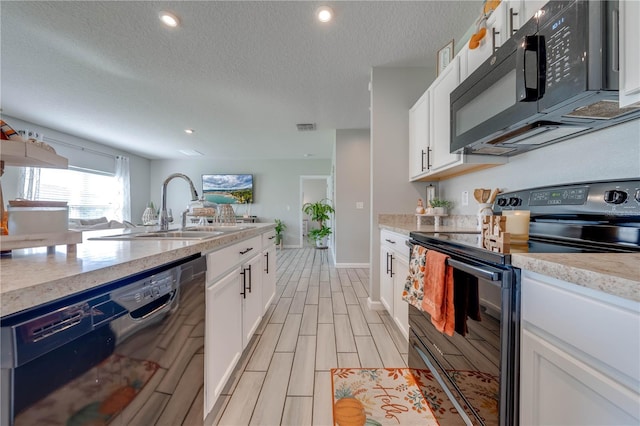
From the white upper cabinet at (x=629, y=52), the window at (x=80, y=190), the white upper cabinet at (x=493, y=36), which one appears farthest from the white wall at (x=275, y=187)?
the white upper cabinet at (x=629, y=52)

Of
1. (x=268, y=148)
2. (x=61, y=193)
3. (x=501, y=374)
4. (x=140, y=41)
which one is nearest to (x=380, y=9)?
(x=140, y=41)

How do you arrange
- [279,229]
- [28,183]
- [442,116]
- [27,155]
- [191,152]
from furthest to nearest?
[279,229] → [191,152] → [28,183] → [442,116] → [27,155]

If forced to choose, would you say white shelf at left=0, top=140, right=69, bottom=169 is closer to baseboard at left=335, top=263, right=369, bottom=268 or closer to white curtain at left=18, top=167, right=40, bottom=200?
baseboard at left=335, top=263, right=369, bottom=268

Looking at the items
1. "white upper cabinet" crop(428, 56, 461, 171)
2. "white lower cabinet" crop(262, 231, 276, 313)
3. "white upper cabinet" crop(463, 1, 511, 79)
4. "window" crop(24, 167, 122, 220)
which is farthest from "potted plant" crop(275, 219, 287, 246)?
"white upper cabinet" crop(463, 1, 511, 79)

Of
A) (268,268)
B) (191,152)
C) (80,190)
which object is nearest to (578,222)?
(268,268)

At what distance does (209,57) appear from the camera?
92.7 inches

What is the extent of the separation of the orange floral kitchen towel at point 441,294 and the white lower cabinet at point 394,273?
0.54 meters

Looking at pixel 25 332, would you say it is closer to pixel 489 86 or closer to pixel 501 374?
pixel 501 374

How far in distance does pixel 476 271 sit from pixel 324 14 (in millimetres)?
2006

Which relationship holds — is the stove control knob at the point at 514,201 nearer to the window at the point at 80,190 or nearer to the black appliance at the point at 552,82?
the black appliance at the point at 552,82

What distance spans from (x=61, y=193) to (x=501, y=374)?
268 inches

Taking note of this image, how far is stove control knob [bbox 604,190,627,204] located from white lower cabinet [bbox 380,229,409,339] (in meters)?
0.91

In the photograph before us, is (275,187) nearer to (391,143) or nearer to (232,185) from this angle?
(232,185)

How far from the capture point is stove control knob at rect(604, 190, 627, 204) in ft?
2.98
